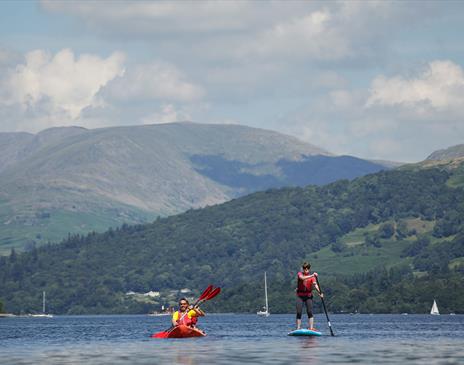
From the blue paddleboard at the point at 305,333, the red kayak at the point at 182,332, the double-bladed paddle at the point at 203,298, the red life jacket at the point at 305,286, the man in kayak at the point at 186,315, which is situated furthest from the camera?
the double-bladed paddle at the point at 203,298

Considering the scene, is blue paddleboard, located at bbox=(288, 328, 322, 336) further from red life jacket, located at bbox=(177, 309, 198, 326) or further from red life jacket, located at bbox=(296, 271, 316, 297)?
red life jacket, located at bbox=(177, 309, 198, 326)

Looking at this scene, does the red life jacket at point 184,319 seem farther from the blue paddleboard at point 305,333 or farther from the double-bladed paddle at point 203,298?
the blue paddleboard at point 305,333

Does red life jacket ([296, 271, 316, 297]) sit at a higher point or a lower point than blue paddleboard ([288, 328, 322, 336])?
higher

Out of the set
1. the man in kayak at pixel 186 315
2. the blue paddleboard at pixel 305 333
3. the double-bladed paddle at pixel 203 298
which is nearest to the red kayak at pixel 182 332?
the man in kayak at pixel 186 315

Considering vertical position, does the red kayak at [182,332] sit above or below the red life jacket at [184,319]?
below

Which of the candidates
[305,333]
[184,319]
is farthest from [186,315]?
[305,333]

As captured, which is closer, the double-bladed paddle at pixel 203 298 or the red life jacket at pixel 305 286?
the red life jacket at pixel 305 286

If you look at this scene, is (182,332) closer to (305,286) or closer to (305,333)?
(305,333)

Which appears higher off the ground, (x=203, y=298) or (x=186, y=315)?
(x=203, y=298)

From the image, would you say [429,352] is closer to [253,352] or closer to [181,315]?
[253,352]

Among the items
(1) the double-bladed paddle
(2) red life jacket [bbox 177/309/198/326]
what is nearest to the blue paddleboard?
(1) the double-bladed paddle

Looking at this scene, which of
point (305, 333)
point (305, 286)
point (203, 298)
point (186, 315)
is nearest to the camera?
point (305, 286)

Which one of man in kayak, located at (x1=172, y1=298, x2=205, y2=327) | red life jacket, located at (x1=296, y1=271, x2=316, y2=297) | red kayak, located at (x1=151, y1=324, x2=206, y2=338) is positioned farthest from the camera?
man in kayak, located at (x1=172, y1=298, x2=205, y2=327)

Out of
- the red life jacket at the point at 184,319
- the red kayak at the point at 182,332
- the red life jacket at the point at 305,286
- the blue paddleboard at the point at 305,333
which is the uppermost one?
the red life jacket at the point at 305,286
